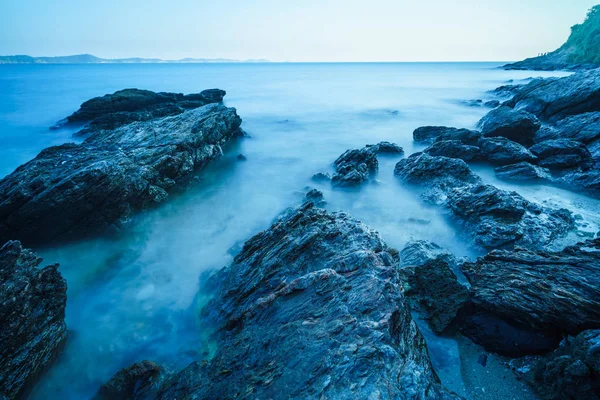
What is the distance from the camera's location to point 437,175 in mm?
12047

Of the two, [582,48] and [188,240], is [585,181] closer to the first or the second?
[188,240]

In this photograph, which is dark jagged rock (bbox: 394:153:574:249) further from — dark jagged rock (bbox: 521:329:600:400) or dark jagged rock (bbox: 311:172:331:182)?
dark jagged rock (bbox: 311:172:331:182)

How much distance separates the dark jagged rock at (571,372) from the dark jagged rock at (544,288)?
18.9 inches

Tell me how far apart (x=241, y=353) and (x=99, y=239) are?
7.49 meters

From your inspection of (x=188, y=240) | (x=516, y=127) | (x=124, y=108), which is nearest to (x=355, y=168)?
(x=188, y=240)

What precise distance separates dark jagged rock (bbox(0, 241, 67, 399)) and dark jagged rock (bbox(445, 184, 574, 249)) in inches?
412

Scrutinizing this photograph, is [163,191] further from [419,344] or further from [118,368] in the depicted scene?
[419,344]

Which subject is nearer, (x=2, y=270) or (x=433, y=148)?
(x=2, y=270)

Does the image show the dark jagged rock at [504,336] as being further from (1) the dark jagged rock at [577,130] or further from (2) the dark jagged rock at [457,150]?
(1) the dark jagged rock at [577,130]

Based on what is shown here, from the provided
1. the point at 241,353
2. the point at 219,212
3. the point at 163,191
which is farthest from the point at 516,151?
the point at 163,191

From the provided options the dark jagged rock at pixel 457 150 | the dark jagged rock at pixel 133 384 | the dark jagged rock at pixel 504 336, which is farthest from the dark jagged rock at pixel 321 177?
the dark jagged rock at pixel 133 384

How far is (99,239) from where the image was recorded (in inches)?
360

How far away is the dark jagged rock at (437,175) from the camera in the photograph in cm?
1123

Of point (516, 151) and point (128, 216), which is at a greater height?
point (516, 151)
